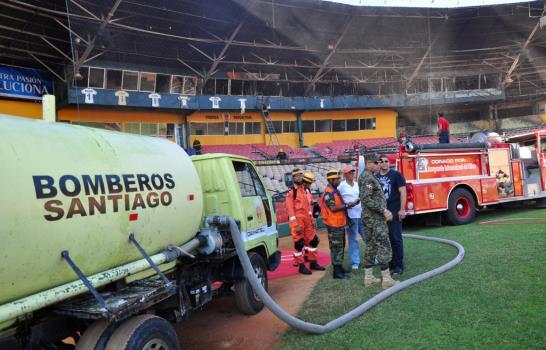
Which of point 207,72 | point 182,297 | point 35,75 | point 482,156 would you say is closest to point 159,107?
point 207,72

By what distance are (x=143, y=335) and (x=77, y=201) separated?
3.55 ft

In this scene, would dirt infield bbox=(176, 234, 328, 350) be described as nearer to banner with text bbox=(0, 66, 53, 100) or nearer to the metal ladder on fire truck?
banner with text bbox=(0, 66, 53, 100)

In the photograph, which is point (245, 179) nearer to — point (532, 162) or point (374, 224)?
point (374, 224)

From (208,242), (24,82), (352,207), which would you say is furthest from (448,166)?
(24,82)

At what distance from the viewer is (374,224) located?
588 cm

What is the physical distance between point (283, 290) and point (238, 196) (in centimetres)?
206

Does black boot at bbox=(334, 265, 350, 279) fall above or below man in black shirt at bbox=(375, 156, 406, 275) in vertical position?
below

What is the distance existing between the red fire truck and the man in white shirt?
329cm

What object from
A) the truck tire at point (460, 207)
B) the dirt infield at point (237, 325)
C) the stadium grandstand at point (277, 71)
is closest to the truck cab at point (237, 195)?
the dirt infield at point (237, 325)

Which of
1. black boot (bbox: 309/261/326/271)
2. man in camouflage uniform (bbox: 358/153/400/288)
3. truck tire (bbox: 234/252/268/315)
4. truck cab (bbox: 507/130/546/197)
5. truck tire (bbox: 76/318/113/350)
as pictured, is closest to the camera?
truck tire (bbox: 76/318/113/350)

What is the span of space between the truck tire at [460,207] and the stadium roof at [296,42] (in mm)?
17174

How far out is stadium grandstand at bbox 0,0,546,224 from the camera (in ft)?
69.9

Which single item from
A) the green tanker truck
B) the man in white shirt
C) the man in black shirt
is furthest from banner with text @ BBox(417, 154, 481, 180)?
the green tanker truck

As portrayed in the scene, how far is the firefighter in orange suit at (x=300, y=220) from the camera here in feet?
23.8
